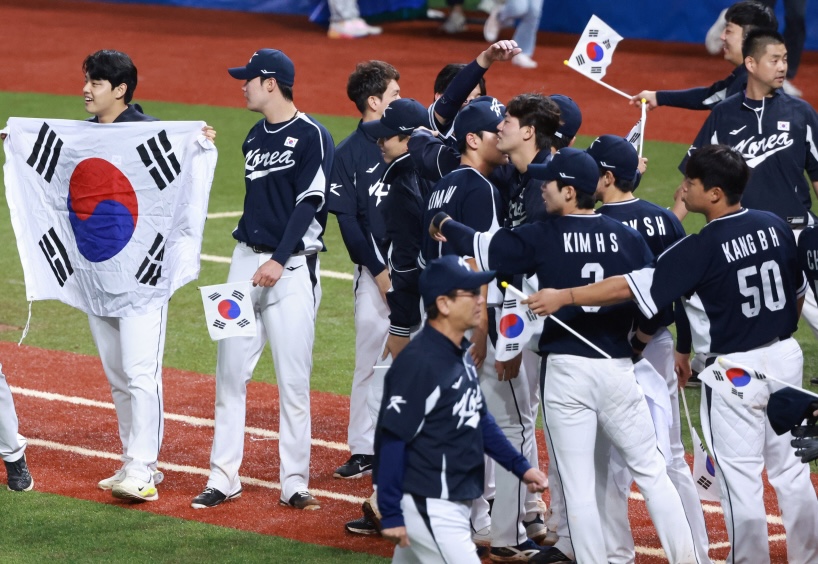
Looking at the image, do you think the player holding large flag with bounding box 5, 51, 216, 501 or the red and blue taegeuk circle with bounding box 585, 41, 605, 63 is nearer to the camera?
the player holding large flag with bounding box 5, 51, 216, 501

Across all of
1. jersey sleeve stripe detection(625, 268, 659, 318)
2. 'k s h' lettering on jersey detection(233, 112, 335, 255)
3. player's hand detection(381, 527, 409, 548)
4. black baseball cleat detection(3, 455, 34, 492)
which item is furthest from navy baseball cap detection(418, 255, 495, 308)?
black baseball cleat detection(3, 455, 34, 492)

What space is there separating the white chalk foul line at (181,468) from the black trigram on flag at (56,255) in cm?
100

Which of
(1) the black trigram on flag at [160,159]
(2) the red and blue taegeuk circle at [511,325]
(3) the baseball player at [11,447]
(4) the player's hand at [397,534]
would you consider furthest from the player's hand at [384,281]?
(4) the player's hand at [397,534]

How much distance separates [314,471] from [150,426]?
994 mm

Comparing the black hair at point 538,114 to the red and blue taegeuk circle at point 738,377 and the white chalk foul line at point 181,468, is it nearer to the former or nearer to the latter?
the red and blue taegeuk circle at point 738,377

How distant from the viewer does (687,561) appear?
529cm

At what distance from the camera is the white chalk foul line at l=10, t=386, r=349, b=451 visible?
7672 mm

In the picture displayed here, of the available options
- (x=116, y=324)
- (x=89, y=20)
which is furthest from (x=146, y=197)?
(x=89, y=20)

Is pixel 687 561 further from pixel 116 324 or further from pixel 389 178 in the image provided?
pixel 116 324

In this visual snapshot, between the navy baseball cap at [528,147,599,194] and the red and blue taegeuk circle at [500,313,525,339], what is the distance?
0.57 m

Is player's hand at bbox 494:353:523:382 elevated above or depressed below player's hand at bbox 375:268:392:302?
below

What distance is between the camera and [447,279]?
14.7ft

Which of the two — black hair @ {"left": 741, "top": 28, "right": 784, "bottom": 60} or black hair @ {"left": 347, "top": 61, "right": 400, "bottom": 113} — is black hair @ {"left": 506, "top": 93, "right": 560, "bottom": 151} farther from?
black hair @ {"left": 741, "top": 28, "right": 784, "bottom": 60}

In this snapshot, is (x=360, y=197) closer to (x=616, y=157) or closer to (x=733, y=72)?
(x=616, y=157)
